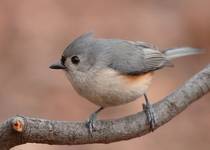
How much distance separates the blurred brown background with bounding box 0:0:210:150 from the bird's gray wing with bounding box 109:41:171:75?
2330 millimetres

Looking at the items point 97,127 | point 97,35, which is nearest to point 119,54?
point 97,127

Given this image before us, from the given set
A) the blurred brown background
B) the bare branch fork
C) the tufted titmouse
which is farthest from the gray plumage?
the blurred brown background

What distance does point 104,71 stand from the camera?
354 centimetres

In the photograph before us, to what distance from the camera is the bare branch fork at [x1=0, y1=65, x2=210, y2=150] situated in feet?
9.02

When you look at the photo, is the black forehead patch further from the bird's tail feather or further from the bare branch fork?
the bird's tail feather

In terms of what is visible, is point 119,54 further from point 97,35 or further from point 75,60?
point 97,35

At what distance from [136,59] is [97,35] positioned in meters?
3.63

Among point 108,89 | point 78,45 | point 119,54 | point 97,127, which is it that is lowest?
point 97,127

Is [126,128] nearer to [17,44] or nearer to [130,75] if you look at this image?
[130,75]

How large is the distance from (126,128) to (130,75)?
2.10ft

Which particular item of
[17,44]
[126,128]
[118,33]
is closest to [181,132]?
[118,33]

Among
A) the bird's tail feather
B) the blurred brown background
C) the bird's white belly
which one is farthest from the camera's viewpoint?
the blurred brown background

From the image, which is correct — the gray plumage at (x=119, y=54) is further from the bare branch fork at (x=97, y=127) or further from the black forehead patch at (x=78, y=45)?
the bare branch fork at (x=97, y=127)

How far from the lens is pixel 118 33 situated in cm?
780
